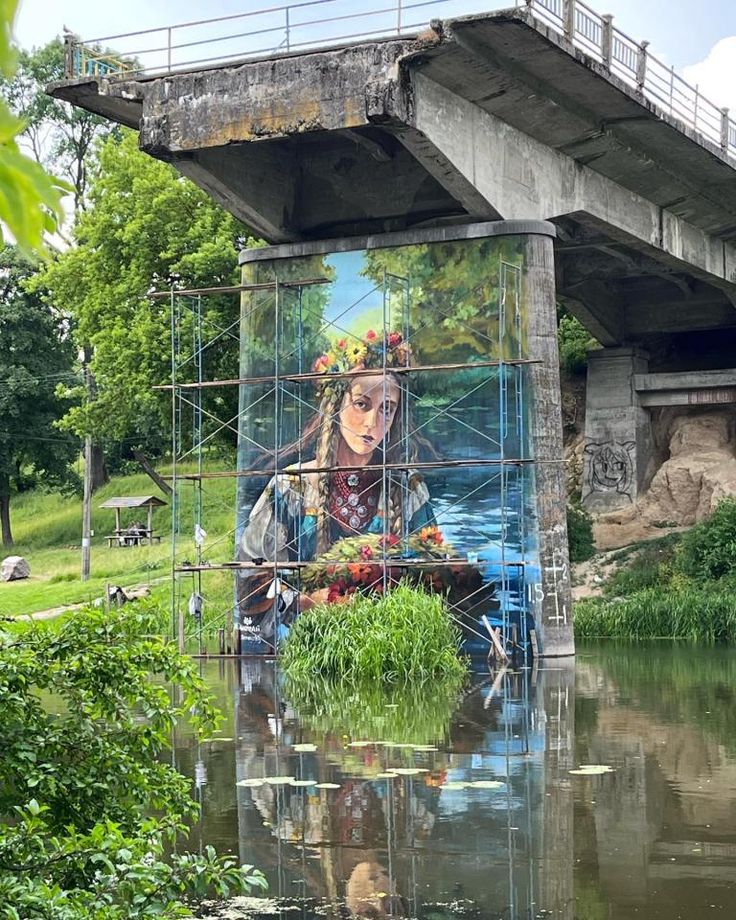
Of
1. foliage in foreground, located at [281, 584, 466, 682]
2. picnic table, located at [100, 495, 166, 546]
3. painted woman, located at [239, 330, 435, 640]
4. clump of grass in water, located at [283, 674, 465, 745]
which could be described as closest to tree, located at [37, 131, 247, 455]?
picnic table, located at [100, 495, 166, 546]

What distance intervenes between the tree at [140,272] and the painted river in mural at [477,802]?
69.7 ft

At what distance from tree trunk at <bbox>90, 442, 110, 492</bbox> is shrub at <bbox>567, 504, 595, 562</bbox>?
87.7 ft

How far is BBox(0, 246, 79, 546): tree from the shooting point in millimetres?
56406

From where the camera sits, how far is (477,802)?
11000mm

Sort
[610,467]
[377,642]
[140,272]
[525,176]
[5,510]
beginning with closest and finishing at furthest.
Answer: [377,642]
[525,176]
[140,272]
[610,467]
[5,510]

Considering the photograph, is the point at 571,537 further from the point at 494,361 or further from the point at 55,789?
the point at 55,789

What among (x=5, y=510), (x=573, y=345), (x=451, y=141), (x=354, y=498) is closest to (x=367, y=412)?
(x=354, y=498)

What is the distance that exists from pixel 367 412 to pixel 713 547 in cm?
1269

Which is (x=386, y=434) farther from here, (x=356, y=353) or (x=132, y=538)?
(x=132, y=538)

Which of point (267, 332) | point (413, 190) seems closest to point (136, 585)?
point (267, 332)

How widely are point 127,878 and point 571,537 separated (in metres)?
35.1

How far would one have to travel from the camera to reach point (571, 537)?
39.8m

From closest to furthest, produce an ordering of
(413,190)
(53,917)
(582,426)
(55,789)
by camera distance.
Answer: (53,917) → (55,789) → (413,190) → (582,426)

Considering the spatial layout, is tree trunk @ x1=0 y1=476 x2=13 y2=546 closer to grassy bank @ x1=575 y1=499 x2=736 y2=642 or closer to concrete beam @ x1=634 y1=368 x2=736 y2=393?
concrete beam @ x1=634 y1=368 x2=736 y2=393
